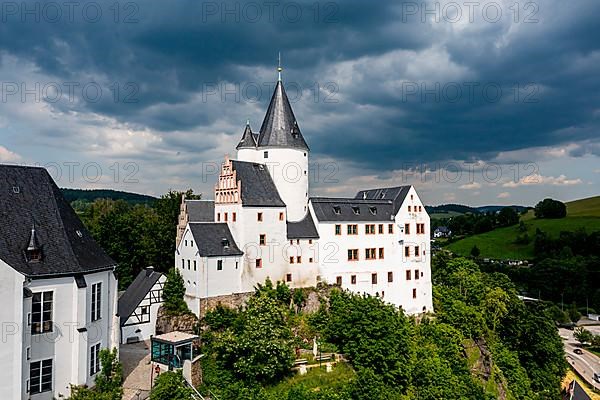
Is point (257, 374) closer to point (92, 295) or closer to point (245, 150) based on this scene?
point (92, 295)

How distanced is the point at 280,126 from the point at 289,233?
947cm

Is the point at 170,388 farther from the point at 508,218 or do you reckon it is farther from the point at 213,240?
the point at 508,218

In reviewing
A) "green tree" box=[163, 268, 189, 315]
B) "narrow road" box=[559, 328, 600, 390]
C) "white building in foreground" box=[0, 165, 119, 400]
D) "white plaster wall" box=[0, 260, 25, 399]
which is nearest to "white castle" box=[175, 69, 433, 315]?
"green tree" box=[163, 268, 189, 315]

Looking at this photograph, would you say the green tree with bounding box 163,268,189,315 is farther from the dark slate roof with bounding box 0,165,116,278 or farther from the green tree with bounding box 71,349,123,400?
the dark slate roof with bounding box 0,165,116,278

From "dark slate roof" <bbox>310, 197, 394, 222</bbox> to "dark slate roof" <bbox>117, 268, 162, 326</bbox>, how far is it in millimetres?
14589

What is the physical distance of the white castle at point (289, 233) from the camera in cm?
3744

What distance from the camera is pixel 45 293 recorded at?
2395cm

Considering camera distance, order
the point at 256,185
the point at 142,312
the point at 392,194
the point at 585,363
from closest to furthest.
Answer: the point at 142,312, the point at 256,185, the point at 392,194, the point at 585,363

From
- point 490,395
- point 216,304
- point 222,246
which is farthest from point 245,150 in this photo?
point 490,395

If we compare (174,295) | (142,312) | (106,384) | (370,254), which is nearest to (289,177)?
(370,254)

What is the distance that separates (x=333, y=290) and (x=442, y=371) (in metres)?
10.5

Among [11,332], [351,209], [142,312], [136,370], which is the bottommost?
[136,370]

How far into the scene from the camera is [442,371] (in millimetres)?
37281

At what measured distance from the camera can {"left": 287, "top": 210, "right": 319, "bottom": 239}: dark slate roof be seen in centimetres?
4141
